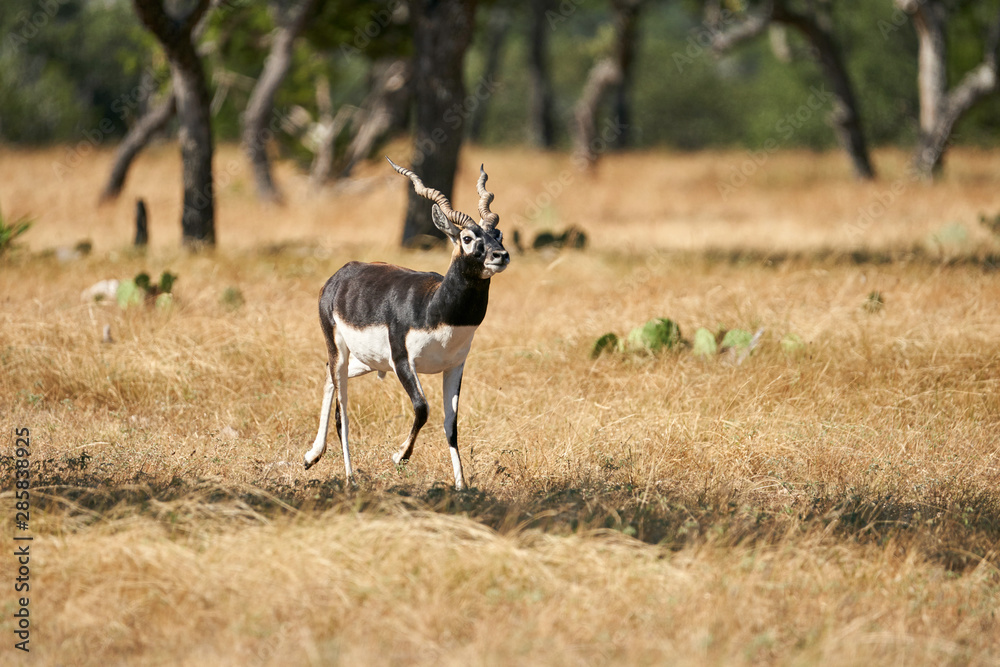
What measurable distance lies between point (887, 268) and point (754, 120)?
110 ft

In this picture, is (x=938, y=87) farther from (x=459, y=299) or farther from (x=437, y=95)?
(x=459, y=299)

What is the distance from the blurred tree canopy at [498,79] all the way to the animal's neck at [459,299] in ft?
43.4

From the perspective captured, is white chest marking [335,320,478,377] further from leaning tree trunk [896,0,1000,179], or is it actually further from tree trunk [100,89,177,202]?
leaning tree trunk [896,0,1000,179]

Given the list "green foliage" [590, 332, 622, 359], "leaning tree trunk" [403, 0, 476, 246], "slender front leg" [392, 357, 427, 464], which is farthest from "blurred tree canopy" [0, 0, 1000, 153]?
"slender front leg" [392, 357, 427, 464]

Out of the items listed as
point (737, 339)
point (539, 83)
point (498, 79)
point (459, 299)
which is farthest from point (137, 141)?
point (498, 79)

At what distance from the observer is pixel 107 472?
5.46m

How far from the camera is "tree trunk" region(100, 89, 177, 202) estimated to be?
1727cm

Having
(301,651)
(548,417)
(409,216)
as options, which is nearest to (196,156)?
(409,216)

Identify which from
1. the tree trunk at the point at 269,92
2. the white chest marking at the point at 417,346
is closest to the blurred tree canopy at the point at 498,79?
the tree trunk at the point at 269,92

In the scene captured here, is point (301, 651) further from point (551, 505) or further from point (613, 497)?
point (613, 497)

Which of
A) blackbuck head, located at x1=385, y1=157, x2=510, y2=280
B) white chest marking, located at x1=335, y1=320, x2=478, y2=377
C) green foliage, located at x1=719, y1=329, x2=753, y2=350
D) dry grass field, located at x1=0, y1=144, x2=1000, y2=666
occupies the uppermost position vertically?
blackbuck head, located at x1=385, y1=157, x2=510, y2=280

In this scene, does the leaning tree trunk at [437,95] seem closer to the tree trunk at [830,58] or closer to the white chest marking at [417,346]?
the white chest marking at [417,346]

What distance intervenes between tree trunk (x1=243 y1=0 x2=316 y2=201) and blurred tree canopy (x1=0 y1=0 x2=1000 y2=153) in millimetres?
679

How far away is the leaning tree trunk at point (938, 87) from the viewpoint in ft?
63.9
